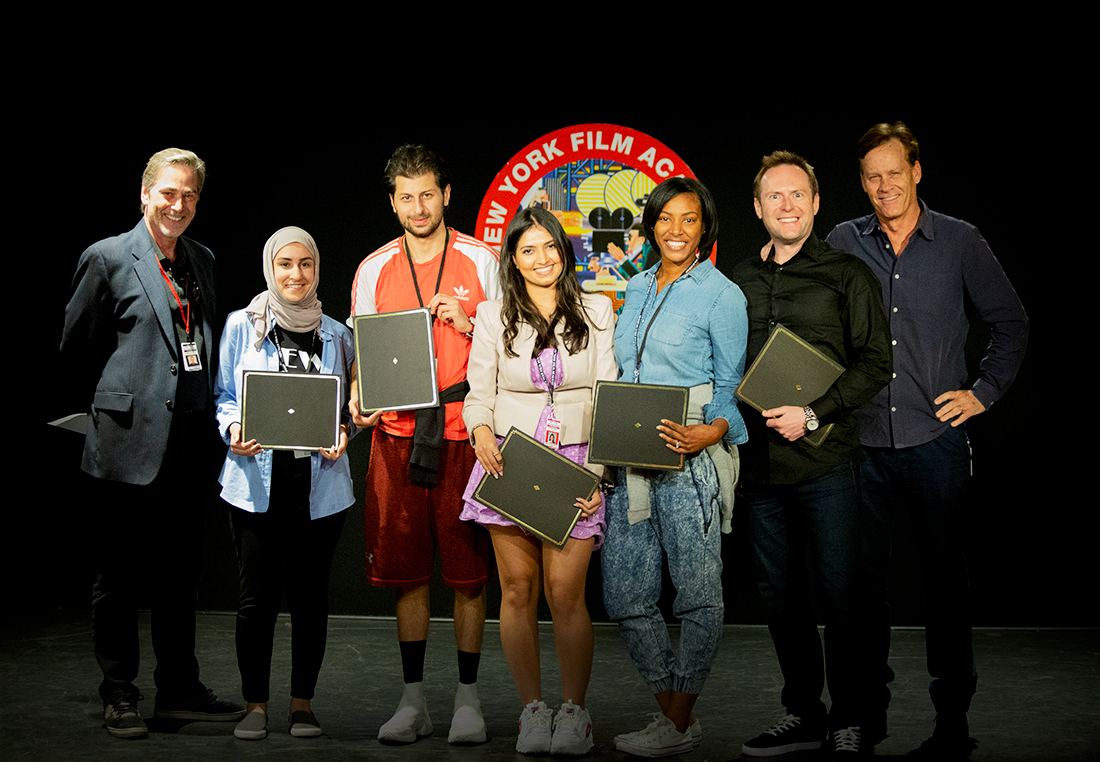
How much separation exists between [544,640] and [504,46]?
8.99 ft

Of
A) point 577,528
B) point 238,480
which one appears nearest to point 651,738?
point 577,528

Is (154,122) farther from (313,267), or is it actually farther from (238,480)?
(238,480)

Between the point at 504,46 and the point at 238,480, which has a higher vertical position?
the point at 504,46

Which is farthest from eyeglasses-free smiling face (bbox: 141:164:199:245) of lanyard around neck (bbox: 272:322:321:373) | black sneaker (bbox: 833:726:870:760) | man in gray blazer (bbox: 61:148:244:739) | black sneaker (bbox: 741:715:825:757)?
black sneaker (bbox: 833:726:870:760)

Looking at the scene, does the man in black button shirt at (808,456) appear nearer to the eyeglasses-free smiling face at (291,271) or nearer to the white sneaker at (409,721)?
the white sneaker at (409,721)

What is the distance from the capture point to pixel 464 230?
4414 mm

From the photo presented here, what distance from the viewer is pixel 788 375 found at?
2648 millimetres

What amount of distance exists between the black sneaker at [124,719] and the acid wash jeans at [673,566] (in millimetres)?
1525

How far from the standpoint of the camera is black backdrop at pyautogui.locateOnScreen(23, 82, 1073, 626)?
4.21 metres

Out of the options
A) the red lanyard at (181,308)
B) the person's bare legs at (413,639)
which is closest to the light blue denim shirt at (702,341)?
the person's bare legs at (413,639)

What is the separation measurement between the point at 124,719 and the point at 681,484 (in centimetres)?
189

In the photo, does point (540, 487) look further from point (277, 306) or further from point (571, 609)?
point (277, 306)

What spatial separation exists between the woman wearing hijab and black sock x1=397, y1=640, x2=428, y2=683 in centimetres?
27

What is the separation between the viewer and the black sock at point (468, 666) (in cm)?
290
